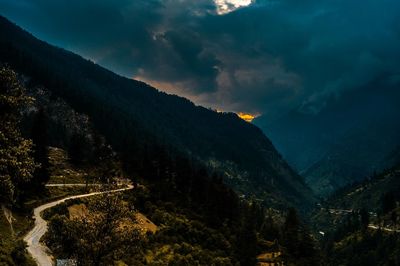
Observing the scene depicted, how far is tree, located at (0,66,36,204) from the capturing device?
35.0m

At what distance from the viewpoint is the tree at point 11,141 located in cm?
3497

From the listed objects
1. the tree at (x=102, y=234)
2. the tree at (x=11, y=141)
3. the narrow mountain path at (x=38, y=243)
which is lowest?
the narrow mountain path at (x=38, y=243)

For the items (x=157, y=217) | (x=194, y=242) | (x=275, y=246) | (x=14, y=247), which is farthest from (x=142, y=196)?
(x=14, y=247)

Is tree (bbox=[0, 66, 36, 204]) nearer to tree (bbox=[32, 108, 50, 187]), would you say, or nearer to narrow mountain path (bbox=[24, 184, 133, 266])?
narrow mountain path (bbox=[24, 184, 133, 266])

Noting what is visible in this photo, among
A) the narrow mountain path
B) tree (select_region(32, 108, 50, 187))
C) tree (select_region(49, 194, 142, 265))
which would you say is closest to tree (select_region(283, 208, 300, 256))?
tree (select_region(32, 108, 50, 187))

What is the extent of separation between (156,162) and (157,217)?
5004 cm

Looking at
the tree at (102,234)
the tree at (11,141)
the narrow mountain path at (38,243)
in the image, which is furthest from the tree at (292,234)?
the tree at (11,141)

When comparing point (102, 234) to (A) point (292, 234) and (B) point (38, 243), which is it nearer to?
(B) point (38, 243)

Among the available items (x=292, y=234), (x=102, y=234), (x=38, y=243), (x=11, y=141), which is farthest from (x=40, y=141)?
(x=292, y=234)

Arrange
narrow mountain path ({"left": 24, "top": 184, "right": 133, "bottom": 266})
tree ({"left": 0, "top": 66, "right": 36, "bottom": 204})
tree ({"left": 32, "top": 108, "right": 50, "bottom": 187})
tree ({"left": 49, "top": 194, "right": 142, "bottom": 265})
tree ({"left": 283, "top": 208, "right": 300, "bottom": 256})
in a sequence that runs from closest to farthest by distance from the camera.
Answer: tree ({"left": 0, "top": 66, "right": 36, "bottom": 204}), tree ({"left": 49, "top": 194, "right": 142, "bottom": 265}), narrow mountain path ({"left": 24, "top": 184, "right": 133, "bottom": 266}), tree ({"left": 32, "top": 108, "right": 50, "bottom": 187}), tree ({"left": 283, "top": 208, "right": 300, "bottom": 256})

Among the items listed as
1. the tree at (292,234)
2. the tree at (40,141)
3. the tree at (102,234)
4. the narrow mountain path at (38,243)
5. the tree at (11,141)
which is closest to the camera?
the tree at (11,141)

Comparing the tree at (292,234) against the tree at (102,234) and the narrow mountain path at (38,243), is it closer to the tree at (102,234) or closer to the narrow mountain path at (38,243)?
the narrow mountain path at (38,243)

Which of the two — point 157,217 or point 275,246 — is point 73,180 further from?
point 275,246

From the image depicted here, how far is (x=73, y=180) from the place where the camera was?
455 ft
